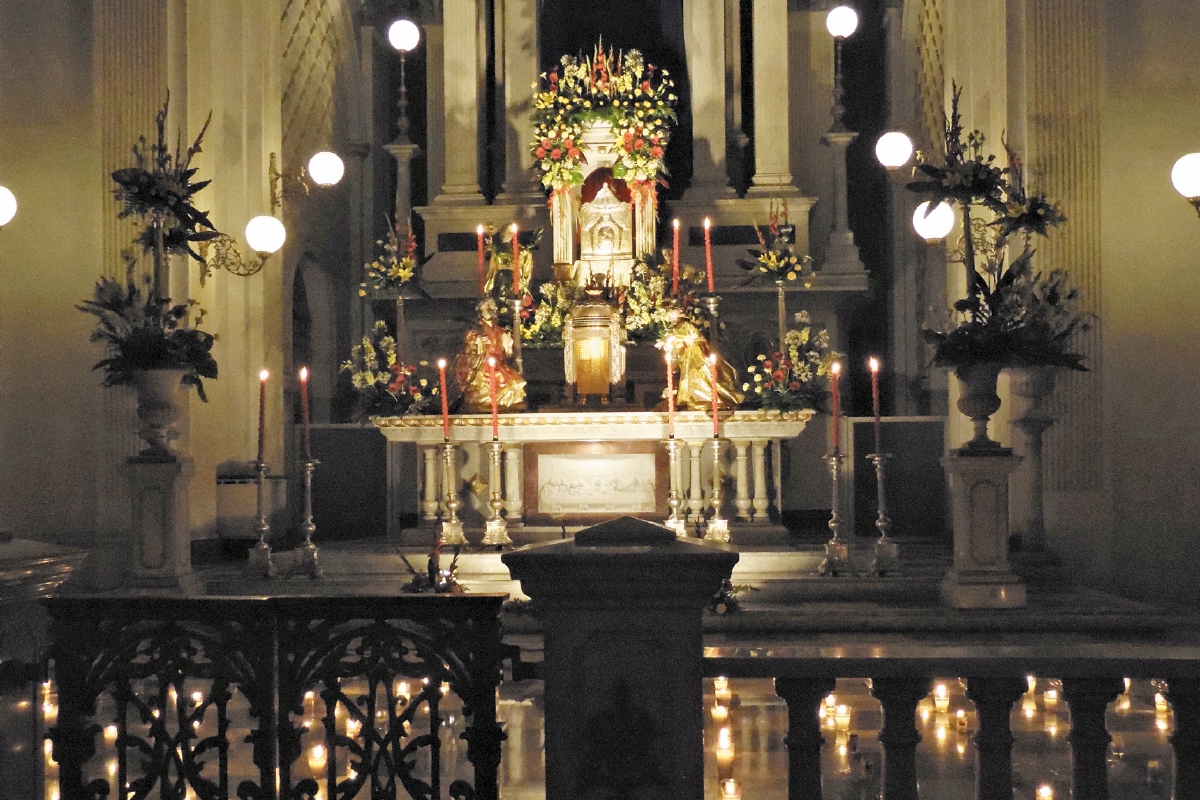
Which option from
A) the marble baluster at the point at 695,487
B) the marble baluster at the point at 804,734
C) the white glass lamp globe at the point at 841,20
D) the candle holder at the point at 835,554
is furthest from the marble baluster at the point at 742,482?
the marble baluster at the point at 804,734

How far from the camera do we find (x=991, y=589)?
816 centimetres

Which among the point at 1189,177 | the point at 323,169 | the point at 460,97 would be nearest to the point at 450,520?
the point at 323,169

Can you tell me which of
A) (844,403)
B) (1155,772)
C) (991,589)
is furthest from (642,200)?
(1155,772)

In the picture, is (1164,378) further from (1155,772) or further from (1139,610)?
(1155,772)

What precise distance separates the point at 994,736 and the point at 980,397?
478cm

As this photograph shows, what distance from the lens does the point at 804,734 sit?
3773 millimetres

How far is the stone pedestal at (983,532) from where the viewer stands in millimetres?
8141

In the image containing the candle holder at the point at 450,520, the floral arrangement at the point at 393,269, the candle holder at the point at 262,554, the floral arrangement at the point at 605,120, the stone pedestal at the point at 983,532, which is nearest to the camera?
the stone pedestal at the point at 983,532

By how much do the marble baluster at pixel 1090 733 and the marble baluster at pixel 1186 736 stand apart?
17 cm

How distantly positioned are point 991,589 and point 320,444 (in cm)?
663

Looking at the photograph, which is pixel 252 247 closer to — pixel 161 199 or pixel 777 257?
pixel 161 199

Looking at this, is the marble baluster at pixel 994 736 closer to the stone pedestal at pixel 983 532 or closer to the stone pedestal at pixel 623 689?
the stone pedestal at pixel 623 689

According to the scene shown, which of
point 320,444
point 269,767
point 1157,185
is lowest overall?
point 269,767

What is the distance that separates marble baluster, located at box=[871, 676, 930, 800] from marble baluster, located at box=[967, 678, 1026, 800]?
0.52 feet
